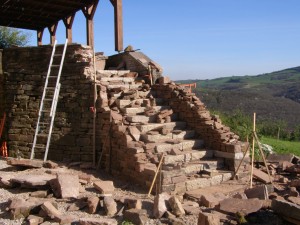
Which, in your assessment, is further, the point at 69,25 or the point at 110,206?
the point at 69,25

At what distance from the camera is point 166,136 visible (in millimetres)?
8430

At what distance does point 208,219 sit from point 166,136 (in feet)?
11.4

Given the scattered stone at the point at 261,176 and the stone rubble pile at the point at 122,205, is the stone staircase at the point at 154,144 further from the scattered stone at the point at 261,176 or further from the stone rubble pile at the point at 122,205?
the scattered stone at the point at 261,176

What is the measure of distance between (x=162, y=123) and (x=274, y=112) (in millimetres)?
34911

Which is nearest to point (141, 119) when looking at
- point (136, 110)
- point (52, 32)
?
point (136, 110)

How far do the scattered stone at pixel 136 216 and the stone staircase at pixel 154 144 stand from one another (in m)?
1.30

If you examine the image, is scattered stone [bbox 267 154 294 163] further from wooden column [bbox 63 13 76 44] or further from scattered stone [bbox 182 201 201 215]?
wooden column [bbox 63 13 76 44]

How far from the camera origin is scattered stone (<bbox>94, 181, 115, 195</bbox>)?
678cm

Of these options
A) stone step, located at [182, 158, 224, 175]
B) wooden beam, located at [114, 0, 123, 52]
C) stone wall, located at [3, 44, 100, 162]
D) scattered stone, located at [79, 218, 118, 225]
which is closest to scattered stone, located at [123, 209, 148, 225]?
scattered stone, located at [79, 218, 118, 225]

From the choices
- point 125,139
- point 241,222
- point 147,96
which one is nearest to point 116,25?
point 147,96

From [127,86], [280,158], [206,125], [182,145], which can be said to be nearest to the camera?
[182,145]

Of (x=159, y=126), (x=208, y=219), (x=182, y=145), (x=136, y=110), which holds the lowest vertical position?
(x=208, y=219)

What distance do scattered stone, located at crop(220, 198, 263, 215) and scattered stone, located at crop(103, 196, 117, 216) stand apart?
1.75m

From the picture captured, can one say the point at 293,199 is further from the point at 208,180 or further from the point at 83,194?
the point at 83,194
